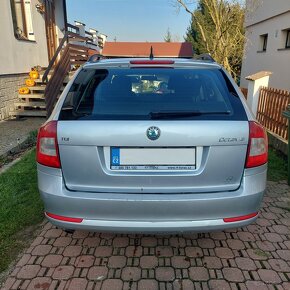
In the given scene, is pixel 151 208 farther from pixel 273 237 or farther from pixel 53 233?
pixel 273 237

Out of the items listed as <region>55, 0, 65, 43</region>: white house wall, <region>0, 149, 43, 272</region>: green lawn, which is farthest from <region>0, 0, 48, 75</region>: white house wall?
<region>0, 149, 43, 272</region>: green lawn

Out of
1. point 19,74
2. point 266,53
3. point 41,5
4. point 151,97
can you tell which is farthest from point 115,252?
point 266,53

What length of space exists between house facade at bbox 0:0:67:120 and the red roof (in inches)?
255

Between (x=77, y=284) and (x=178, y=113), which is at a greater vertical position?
(x=178, y=113)

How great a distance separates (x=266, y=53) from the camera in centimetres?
1288

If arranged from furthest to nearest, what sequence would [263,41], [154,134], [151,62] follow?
1. [263,41]
2. [151,62]
3. [154,134]

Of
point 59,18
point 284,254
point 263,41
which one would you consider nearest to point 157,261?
point 284,254

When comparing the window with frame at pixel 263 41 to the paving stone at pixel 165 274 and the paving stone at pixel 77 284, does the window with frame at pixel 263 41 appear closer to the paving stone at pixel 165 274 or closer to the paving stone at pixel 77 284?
the paving stone at pixel 165 274

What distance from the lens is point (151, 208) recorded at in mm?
2057

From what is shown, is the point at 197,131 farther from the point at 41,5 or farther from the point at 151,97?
the point at 41,5

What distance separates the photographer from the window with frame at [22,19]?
28.9 feet

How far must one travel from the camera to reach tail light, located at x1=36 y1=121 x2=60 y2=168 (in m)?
2.10

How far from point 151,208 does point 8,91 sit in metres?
7.58

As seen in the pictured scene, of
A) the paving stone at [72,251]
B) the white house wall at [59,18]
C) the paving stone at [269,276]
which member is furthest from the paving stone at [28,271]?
the white house wall at [59,18]
